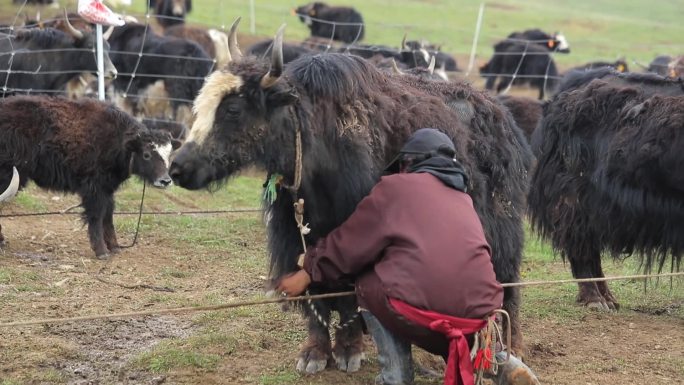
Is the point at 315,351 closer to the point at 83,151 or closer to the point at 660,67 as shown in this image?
the point at 83,151

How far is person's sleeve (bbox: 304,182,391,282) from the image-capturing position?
397 centimetres

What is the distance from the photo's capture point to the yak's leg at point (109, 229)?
7725 mm

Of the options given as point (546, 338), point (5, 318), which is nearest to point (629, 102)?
point (546, 338)

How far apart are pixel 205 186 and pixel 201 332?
153 centimetres

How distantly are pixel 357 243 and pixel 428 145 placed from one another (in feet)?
1.82

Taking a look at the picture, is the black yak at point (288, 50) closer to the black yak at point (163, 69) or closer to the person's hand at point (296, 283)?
the black yak at point (163, 69)

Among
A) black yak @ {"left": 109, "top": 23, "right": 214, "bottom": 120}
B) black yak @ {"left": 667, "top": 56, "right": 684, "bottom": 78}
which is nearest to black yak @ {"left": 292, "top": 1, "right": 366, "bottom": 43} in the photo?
black yak @ {"left": 109, "top": 23, "right": 214, "bottom": 120}

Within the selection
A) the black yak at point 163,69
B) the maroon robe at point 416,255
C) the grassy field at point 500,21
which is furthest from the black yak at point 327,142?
the grassy field at point 500,21

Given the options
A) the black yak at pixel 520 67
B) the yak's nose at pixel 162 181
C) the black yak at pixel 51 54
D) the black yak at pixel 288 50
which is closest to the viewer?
the yak's nose at pixel 162 181

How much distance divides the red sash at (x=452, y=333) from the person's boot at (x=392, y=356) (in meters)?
0.31

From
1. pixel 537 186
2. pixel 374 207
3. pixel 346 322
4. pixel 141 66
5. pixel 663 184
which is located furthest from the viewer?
pixel 141 66

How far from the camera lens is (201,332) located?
5.48 m

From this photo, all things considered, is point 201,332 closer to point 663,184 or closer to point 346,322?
point 346,322

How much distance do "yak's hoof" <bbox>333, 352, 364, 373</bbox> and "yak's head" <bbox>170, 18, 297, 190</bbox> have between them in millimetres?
1232
